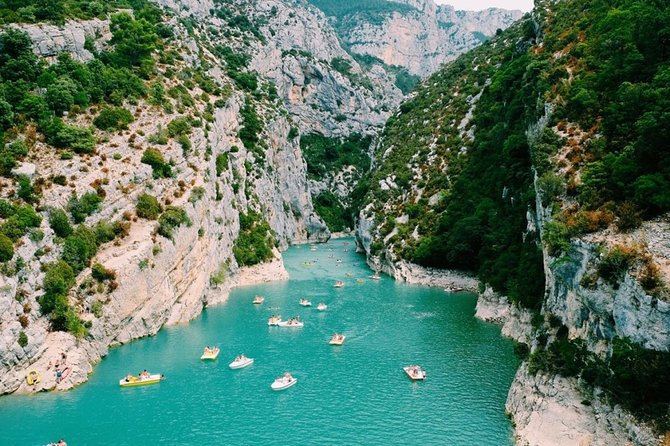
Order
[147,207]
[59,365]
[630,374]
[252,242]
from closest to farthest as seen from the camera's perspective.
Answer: [630,374] → [59,365] → [147,207] → [252,242]

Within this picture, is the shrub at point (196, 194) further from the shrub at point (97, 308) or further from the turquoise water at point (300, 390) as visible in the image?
the shrub at point (97, 308)

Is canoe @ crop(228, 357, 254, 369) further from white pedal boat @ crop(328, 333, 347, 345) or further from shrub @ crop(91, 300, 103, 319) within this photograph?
shrub @ crop(91, 300, 103, 319)

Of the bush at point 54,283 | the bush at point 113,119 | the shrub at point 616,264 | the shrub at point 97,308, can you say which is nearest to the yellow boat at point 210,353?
the shrub at point 97,308

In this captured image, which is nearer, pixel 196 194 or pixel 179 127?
pixel 196 194

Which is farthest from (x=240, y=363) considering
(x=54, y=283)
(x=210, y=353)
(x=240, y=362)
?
(x=54, y=283)

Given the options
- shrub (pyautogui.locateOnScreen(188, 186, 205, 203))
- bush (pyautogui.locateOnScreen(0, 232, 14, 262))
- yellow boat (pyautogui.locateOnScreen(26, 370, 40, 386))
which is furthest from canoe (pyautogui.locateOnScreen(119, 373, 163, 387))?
shrub (pyautogui.locateOnScreen(188, 186, 205, 203))

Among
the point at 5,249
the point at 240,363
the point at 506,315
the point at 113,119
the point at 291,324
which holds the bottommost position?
the point at 240,363

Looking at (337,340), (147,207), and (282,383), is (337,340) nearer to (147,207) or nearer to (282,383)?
(282,383)
